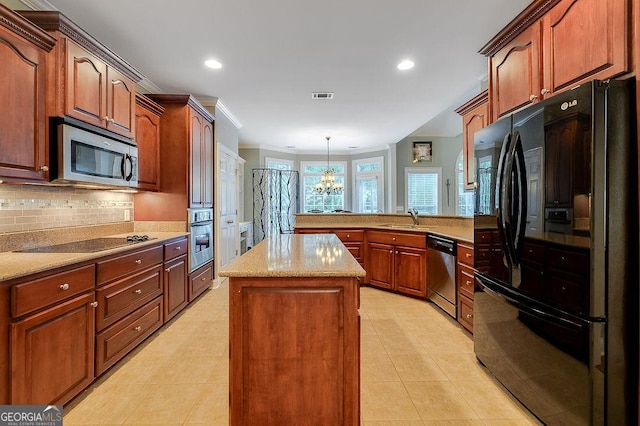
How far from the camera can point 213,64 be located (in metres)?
3.07

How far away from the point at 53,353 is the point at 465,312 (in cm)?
304

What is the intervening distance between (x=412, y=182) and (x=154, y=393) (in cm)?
662

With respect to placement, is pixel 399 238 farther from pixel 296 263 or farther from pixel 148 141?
pixel 148 141

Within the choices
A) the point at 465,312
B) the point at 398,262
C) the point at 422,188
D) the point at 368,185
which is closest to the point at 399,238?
the point at 398,262

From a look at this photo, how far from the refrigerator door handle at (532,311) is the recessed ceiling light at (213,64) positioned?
3189 mm

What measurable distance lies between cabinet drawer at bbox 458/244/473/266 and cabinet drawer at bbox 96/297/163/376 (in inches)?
113

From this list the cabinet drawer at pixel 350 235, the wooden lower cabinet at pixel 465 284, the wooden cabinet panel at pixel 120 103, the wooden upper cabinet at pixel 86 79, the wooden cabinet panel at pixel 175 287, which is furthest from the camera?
the cabinet drawer at pixel 350 235

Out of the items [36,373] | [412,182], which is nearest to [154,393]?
[36,373]

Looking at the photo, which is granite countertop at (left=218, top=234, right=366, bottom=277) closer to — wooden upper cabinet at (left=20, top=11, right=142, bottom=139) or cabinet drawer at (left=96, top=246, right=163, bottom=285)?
cabinet drawer at (left=96, top=246, right=163, bottom=285)

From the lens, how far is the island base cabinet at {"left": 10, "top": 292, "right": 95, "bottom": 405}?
1.40 meters

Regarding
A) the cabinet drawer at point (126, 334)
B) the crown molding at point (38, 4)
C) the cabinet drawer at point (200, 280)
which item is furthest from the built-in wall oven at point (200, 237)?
the crown molding at point (38, 4)

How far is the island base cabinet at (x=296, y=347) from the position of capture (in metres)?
1.40

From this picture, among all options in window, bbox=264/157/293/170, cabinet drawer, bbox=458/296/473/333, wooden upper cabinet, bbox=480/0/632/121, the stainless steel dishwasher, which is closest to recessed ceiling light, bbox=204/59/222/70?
wooden upper cabinet, bbox=480/0/632/121

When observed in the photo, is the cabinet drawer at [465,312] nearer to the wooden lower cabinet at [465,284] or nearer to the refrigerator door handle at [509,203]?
the wooden lower cabinet at [465,284]
